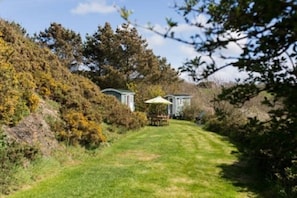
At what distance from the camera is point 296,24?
1.75m

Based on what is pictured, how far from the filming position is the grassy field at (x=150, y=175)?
9141mm

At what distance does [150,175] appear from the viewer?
11047mm

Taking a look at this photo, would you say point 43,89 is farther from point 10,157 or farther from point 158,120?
point 158,120

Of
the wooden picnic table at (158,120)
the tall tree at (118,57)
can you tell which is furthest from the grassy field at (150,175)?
the tall tree at (118,57)

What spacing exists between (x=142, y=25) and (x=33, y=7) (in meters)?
15.8

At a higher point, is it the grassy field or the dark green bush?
the dark green bush

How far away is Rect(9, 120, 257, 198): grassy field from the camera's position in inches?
360

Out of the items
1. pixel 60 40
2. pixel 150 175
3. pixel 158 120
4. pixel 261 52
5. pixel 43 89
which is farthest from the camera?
pixel 60 40

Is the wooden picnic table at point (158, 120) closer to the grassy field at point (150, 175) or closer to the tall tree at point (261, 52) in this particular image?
the grassy field at point (150, 175)

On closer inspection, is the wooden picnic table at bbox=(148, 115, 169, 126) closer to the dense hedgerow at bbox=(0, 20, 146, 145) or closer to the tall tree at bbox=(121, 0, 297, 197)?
the dense hedgerow at bbox=(0, 20, 146, 145)

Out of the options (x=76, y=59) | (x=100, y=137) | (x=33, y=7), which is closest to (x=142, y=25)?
(x=100, y=137)

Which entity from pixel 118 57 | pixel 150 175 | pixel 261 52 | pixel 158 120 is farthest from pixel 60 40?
pixel 261 52

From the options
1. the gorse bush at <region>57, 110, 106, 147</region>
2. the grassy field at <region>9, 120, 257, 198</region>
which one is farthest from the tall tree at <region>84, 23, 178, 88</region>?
the gorse bush at <region>57, 110, 106, 147</region>

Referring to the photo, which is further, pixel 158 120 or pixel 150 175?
pixel 158 120
